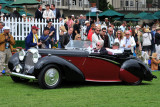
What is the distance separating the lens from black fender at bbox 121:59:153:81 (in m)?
12.7

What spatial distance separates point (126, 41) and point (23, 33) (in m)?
6.16

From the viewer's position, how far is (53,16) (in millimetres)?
21844

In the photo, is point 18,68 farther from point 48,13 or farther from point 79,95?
point 48,13

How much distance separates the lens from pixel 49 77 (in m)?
11.3

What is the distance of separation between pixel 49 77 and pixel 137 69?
3107 millimetres

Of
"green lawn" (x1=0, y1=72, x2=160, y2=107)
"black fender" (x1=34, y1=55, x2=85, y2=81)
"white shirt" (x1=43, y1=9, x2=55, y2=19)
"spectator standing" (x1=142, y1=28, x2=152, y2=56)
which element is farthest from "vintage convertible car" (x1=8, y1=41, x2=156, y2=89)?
"spectator standing" (x1=142, y1=28, x2=152, y2=56)

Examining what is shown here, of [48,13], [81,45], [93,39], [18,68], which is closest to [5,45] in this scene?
[18,68]

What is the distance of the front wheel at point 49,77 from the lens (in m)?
11.2

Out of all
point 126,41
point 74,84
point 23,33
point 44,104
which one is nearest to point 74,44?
point 74,84

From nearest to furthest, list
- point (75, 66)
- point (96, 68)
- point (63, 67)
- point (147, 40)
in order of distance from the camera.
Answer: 1. point (63, 67)
2. point (75, 66)
3. point (96, 68)
4. point (147, 40)

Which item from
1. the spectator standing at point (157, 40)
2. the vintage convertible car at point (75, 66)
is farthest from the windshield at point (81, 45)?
the spectator standing at point (157, 40)

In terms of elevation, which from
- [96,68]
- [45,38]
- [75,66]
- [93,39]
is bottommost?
[96,68]

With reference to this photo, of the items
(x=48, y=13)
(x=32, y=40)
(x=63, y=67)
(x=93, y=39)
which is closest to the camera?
(x=63, y=67)

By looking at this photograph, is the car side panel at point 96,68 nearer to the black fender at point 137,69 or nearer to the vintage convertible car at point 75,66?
the vintage convertible car at point 75,66
